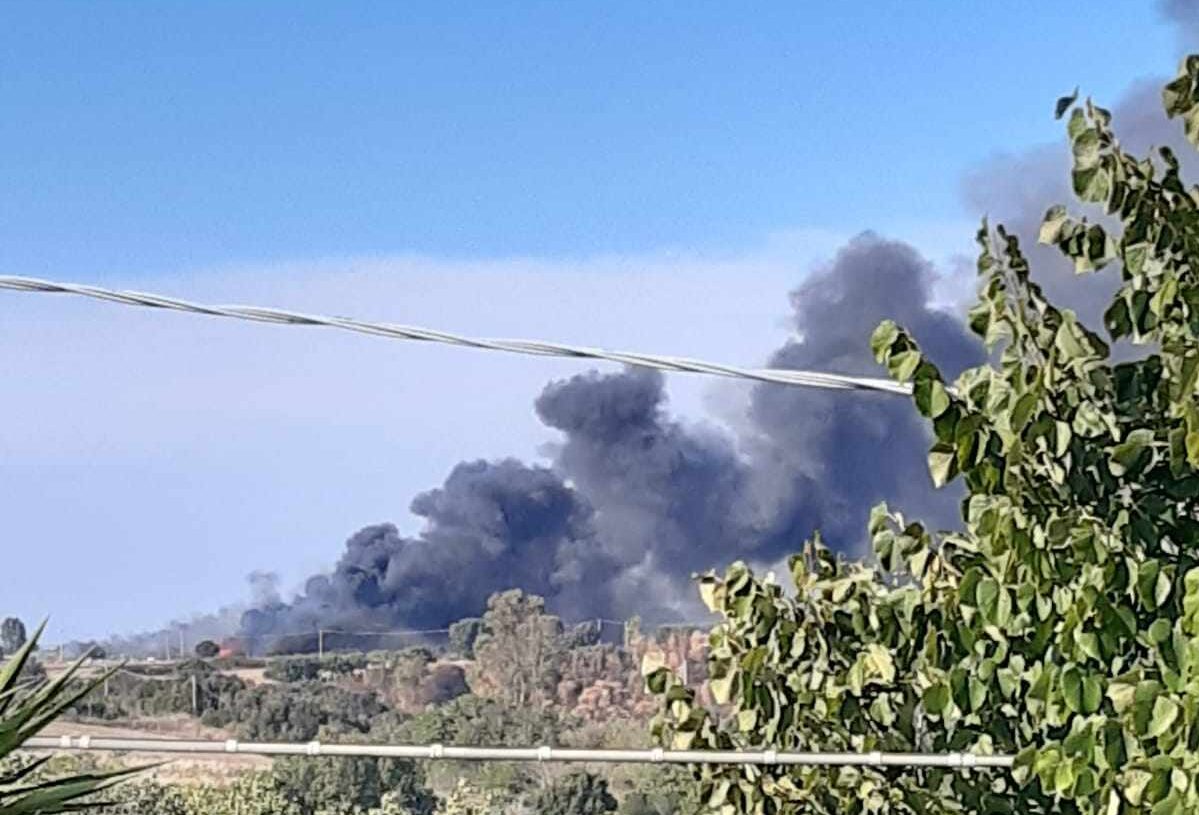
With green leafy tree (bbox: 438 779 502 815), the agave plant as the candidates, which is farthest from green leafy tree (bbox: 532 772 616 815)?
the agave plant

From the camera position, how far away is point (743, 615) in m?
3.43

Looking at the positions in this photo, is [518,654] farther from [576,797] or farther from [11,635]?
[11,635]

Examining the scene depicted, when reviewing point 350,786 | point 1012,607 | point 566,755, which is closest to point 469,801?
point 350,786

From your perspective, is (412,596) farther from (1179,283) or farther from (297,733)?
(1179,283)

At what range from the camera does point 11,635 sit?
3.85 meters

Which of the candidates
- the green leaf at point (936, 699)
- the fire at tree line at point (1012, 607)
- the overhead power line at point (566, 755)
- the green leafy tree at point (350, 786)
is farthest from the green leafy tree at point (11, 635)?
the green leafy tree at point (350, 786)

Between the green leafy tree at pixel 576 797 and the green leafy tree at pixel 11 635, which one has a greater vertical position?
the green leafy tree at pixel 11 635

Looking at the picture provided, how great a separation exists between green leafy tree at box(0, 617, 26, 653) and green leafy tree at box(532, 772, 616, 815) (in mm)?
5309

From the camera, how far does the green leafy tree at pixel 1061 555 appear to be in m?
2.28

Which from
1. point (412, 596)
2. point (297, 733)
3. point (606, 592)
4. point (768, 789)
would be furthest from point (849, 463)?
point (768, 789)

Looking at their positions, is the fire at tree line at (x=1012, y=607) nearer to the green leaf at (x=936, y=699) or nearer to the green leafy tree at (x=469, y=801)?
the green leaf at (x=936, y=699)

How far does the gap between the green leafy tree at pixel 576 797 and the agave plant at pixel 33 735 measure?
5.87 metres

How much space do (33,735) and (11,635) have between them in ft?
2.53

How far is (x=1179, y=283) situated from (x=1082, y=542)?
1.68 feet
